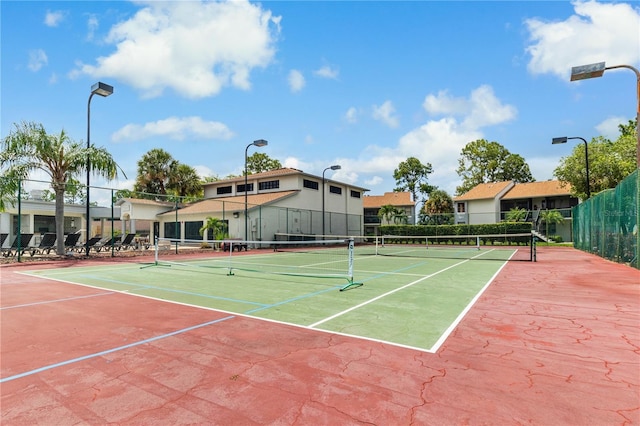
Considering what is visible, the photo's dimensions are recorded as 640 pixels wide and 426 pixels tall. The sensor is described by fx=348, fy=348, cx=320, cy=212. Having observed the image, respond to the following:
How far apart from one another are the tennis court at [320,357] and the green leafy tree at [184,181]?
114 feet

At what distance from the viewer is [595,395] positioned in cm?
338

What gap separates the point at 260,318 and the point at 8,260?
56.3 feet

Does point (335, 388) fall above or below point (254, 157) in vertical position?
below

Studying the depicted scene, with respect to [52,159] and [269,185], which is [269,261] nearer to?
[52,159]

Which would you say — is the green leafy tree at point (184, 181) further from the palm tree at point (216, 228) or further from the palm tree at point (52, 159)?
the palm tree at point (52, 159)

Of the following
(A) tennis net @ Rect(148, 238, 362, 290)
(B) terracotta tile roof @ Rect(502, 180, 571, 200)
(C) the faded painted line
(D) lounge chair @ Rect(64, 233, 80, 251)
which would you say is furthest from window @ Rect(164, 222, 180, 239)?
(B) terracotta tile roof @ Rect(502, 180, 571, 200)

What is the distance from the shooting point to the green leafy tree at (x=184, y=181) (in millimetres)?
40969

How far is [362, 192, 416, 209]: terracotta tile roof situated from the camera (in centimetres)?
5950

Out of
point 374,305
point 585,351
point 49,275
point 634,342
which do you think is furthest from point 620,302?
point 49,275

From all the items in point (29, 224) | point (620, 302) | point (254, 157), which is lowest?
point (620, 302)

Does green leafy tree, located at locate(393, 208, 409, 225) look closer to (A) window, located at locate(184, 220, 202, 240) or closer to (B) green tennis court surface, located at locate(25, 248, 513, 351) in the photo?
(A) window, located at locate(184, 220, 202, 240)

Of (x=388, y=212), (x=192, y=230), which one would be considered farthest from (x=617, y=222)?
(x=388, y=212)

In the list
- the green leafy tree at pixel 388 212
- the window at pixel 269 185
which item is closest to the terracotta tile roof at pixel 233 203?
the window at pixel 269 185

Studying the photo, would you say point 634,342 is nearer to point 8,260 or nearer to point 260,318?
point 260,318
